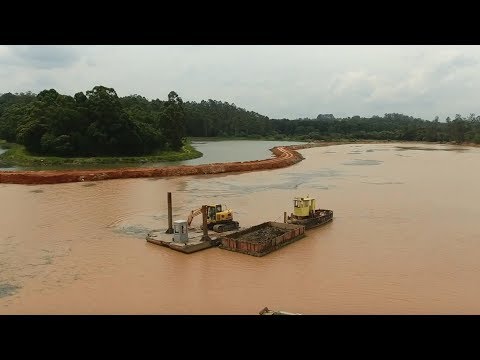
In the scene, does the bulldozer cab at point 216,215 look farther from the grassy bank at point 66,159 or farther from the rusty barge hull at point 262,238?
the grassy bank at point 66,159

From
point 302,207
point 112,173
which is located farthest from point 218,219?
point 112,173

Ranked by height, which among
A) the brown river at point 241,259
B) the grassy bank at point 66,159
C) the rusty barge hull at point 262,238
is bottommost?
the brown river at point 241,259

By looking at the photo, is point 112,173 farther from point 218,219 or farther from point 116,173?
point 218,219

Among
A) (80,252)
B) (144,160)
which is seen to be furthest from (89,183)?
(80,252)

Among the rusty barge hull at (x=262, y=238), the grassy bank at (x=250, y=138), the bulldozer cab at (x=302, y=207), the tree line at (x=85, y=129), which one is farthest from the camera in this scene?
the grassy bank at (x=250, y=138)

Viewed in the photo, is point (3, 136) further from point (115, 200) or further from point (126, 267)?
point (126, 267)

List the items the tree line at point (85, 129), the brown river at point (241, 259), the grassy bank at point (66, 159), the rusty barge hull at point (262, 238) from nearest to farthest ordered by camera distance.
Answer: the brown river at point (241, 259), the rusty barge hull at point (262, 238), the grassy bank at point (66, 159), the tree line at point (85, 129)

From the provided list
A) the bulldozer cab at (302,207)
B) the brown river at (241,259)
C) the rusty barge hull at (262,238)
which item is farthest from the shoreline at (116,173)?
the rusty barge hull at (262,238)
